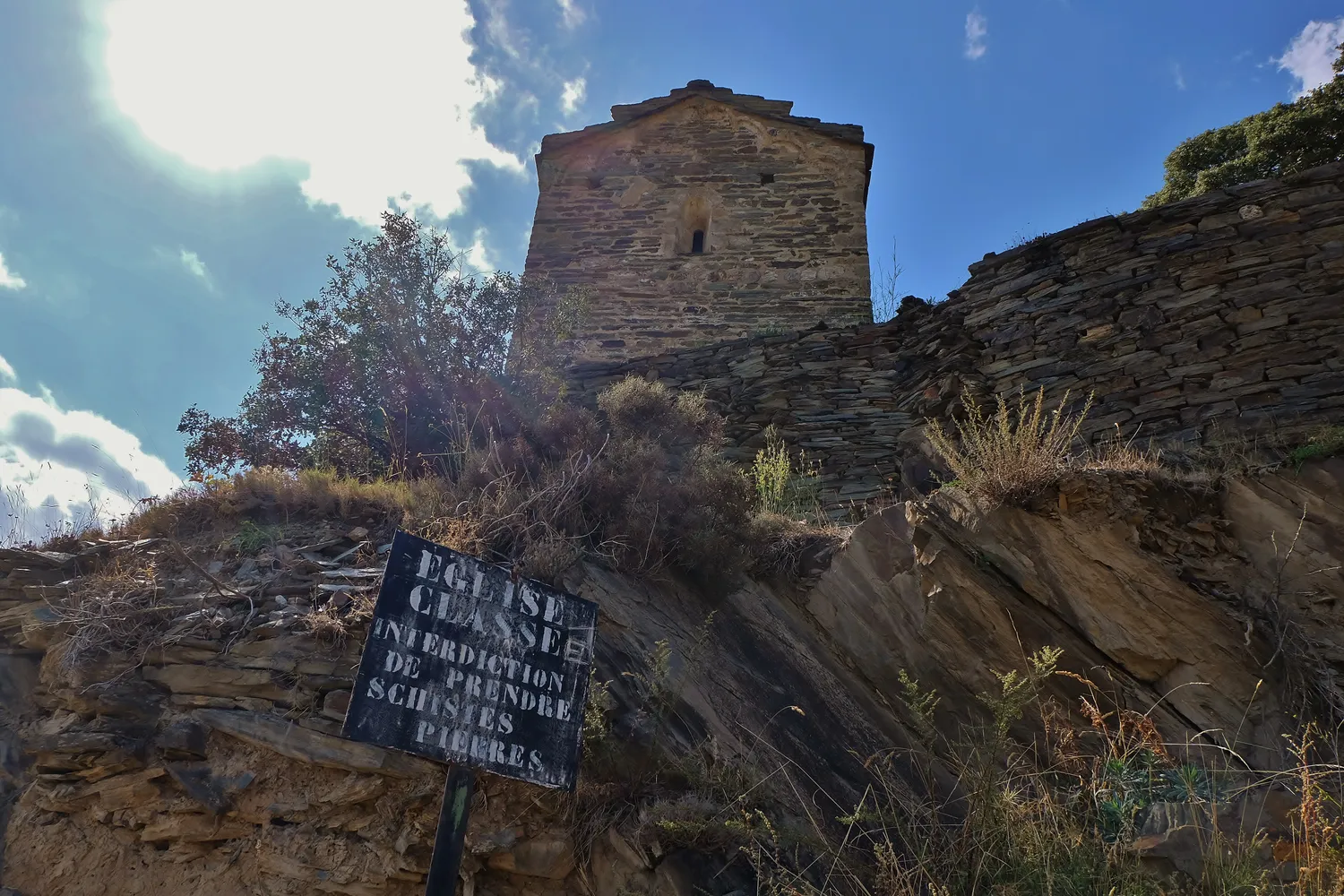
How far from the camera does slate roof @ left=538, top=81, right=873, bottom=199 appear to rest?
13141 millimetres

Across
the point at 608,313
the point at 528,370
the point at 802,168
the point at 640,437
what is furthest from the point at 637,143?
the point at 640,437

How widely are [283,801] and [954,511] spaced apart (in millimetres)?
3799

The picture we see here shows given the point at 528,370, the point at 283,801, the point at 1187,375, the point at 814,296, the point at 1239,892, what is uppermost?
the point at 814,296

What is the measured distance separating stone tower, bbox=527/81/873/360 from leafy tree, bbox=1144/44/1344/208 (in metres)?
5.80

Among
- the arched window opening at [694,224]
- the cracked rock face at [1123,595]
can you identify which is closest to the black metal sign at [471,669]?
the cracked rock face at [1123,595]

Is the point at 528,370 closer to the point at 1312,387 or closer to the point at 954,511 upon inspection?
the point at 954,511

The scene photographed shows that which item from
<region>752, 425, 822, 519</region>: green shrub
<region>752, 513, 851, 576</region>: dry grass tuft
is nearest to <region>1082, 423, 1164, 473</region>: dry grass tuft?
<region>752, 513, 851, 576</region>: dry grass tuft

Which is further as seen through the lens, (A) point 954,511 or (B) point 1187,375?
(B) point 1187,375

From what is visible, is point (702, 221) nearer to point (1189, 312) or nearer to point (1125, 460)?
point (1189, 312)

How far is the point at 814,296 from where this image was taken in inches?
452

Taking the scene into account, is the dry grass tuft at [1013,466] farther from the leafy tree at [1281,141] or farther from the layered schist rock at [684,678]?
the leafy tree at [1281,141]

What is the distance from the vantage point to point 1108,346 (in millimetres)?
7742

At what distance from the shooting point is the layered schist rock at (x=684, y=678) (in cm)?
355

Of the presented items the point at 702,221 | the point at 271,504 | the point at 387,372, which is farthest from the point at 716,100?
the point at 271,504
